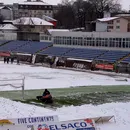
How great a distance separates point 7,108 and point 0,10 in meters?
135

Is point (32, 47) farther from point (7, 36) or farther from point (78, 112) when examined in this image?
point (78, 112)

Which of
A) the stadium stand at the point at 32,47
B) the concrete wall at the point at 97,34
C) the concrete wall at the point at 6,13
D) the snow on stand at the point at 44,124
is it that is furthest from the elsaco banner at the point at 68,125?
the concrete wall at the point at 6,13

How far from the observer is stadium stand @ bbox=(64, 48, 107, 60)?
48.2 metres

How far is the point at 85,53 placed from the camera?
5025cm

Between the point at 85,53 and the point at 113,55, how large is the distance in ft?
17.7

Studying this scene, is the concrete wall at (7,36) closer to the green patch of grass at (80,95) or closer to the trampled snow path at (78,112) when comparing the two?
the green patch of grass at (80,95)

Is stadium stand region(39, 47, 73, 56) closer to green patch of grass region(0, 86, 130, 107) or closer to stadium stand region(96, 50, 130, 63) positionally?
stadium stand region(96, 50, 130, 63)

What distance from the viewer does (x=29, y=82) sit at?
32438 mm

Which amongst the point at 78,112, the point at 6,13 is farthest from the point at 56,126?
the point at 6,13

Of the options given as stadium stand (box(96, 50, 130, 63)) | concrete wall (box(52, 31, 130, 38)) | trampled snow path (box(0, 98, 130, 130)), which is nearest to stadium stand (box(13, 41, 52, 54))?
concrete wall (box(52, 31, 130, 38))

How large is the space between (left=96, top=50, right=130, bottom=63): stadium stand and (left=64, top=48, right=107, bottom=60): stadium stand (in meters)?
1.28

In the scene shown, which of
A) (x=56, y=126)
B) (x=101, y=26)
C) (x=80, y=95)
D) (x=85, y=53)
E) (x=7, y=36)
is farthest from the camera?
(x=7, y=36)

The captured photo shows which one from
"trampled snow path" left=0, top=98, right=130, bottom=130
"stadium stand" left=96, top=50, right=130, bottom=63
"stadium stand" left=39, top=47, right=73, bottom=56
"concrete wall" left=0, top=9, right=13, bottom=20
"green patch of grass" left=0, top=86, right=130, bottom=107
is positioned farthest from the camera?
"concrete wall" left=0, top=9, right=13, bottom=20

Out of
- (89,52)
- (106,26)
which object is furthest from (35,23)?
(89,52)
